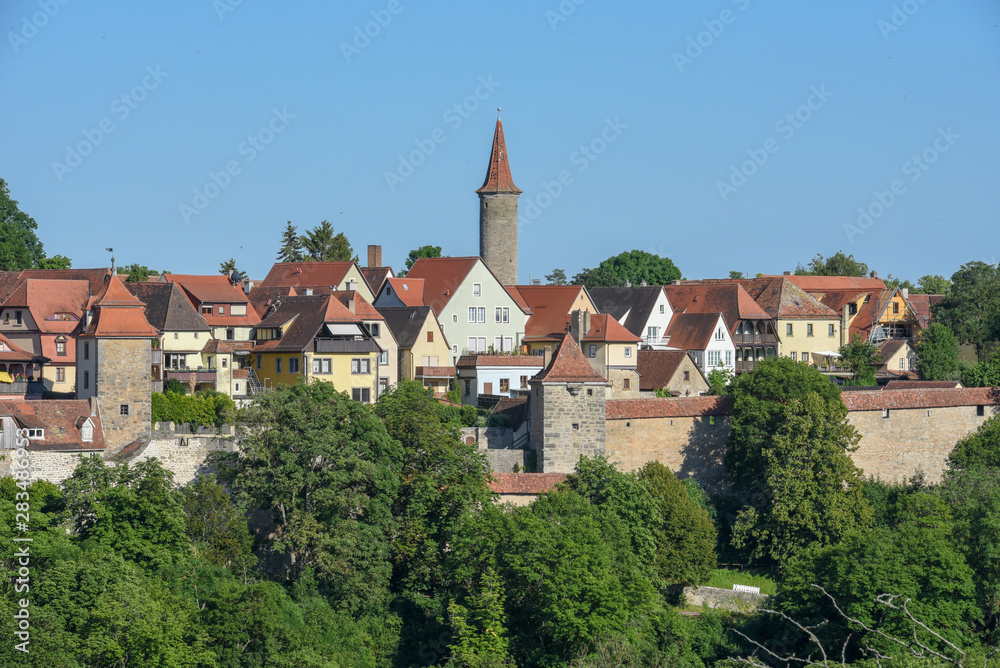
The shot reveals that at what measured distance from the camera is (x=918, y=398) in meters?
47.8

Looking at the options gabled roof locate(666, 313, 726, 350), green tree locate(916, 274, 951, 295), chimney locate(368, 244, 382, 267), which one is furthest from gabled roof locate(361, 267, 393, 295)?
green tree locate(916, 274, 951, 295)

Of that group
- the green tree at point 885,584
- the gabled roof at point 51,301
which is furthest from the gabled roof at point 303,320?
the green tree at point 885,584

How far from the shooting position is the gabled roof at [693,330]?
194 ft

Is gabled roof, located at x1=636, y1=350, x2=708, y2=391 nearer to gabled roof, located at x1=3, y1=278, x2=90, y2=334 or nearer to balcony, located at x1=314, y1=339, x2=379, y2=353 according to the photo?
balcony, located at x1=314, y1=339, x2=379, y2=353

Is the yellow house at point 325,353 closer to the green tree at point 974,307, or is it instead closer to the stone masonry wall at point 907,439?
the stone masonry wall at point 907,439

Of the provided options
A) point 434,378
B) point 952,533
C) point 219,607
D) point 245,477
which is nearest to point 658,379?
point 434,378

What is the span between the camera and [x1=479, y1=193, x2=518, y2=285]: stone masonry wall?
6544cm

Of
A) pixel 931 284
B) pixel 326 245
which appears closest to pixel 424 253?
pixel 326 245

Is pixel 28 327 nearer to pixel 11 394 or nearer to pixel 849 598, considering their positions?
pixel 11 394

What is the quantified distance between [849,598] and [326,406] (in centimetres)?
1473

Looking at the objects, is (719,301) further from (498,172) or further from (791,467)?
(791,467)

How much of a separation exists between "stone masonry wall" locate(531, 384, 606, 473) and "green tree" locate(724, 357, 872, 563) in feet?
16.1

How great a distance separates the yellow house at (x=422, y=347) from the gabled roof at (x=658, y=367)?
7.24 metres

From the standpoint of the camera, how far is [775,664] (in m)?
36.8
